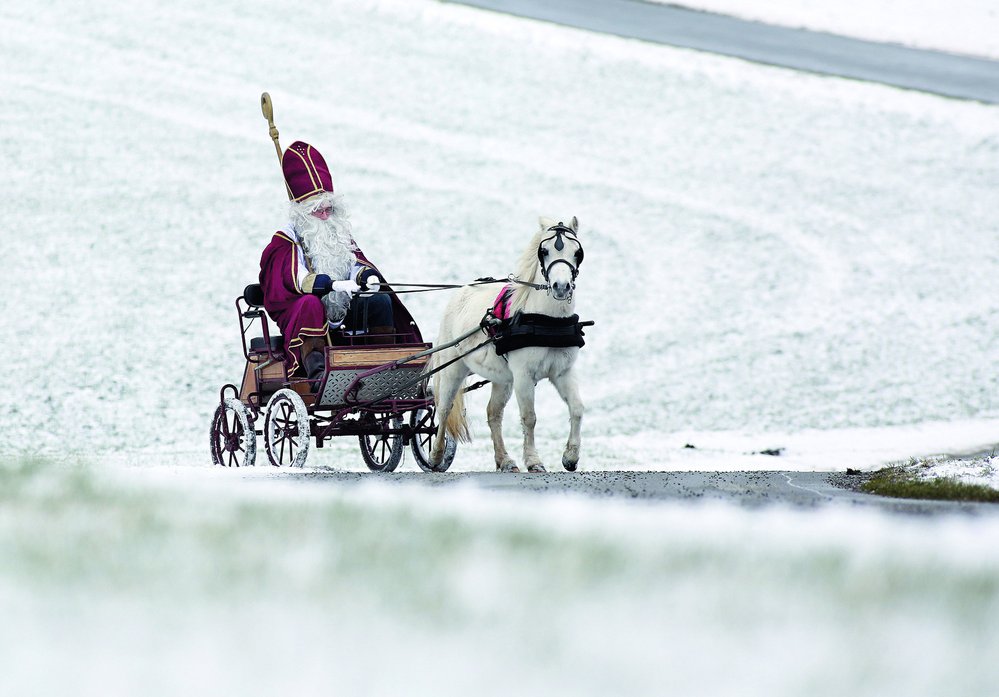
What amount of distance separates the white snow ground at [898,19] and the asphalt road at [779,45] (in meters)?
0.27

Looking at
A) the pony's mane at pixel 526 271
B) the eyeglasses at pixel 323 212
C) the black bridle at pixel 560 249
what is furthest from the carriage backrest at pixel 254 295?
Answer: the black bridle at pixel 560 249

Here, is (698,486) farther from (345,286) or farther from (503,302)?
(345,286)

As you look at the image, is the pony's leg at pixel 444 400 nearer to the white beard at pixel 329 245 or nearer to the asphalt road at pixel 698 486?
the white beard at pixel 329 245

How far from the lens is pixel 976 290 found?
1695cm

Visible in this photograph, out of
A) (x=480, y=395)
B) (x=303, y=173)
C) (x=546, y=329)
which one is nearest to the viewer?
(x=546, y=329)

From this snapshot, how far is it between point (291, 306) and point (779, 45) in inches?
636

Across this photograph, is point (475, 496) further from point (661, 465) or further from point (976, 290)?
point (976, 290)

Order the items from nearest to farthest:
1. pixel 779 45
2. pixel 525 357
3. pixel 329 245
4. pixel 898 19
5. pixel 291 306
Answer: pixel 525 357 → pixel 291 306 → pixel 329 245 → pixel 779 45 → pixel 898 19

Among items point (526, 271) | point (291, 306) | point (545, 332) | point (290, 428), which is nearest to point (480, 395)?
point (291, 306)

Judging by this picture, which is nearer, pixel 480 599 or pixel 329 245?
pixel 480 599

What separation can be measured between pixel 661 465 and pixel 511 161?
28.9ft

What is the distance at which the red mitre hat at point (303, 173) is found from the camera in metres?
9.70

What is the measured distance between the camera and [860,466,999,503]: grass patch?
696cm

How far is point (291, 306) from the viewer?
9414mm
